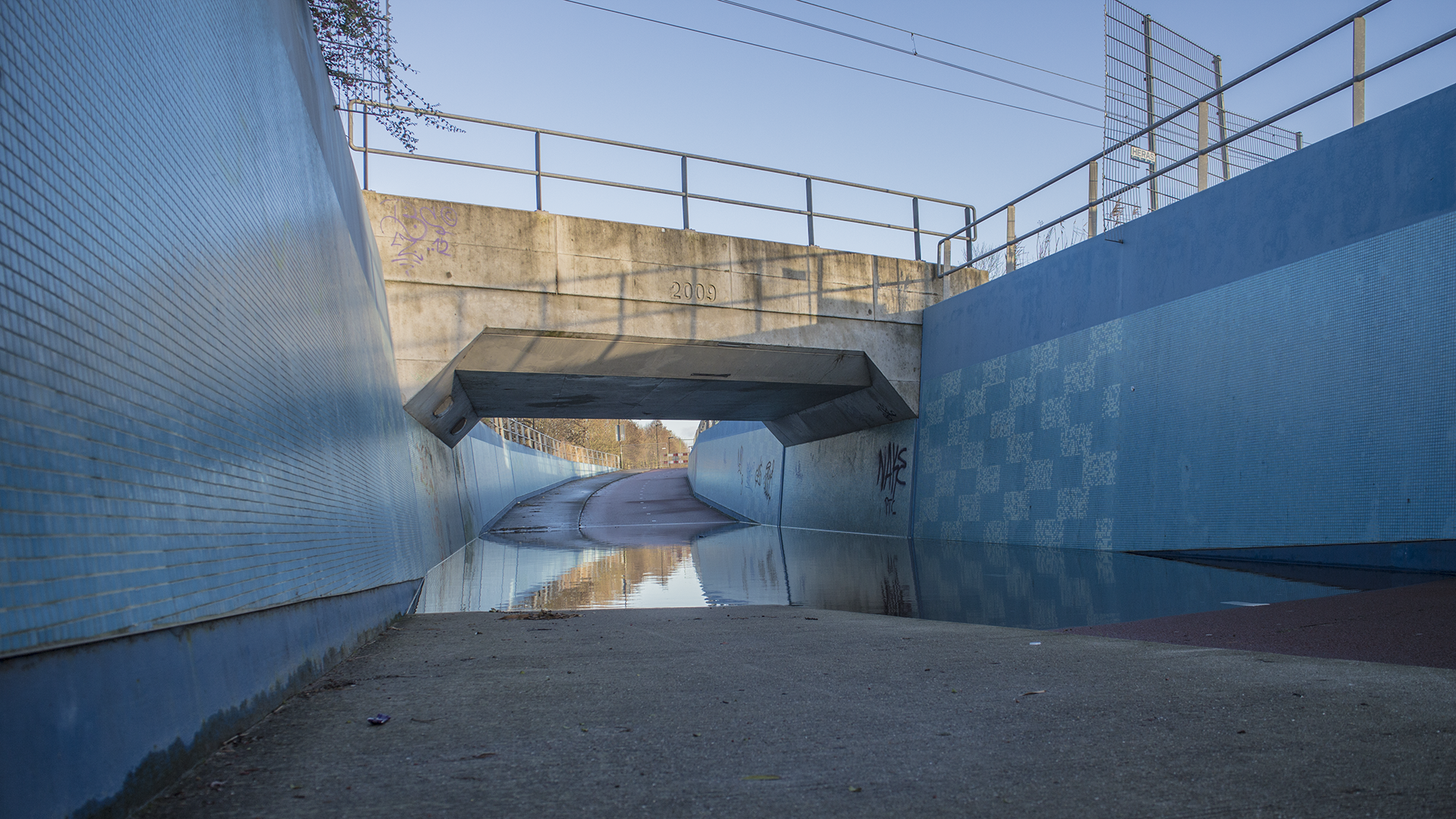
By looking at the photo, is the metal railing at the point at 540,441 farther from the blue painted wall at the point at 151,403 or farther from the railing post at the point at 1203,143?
the blue painted wall at the point at 151,403

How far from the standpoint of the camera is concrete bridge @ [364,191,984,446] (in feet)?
43.2

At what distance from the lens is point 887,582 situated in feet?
33.4

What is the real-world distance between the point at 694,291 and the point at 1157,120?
7499mm

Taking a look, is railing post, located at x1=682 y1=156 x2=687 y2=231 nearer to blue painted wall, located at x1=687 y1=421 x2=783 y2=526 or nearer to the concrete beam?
the concrete beam

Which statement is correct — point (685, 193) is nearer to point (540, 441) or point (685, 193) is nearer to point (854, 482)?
point (854, 482)

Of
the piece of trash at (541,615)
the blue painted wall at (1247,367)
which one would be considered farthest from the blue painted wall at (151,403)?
the blue painted wall at (1247,367)

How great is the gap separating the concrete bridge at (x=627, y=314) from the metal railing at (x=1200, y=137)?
1.65 m

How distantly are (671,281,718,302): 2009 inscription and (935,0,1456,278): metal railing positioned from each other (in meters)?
4.98

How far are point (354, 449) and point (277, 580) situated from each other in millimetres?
3314

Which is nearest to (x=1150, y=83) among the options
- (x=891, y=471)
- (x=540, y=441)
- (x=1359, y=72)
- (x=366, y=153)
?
(x=1359, y=72)

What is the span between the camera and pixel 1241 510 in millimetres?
10156

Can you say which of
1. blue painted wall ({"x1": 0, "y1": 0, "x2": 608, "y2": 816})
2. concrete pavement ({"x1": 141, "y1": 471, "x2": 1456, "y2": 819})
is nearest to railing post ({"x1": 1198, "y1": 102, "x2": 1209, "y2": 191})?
concrete pavement ({"x1": 141, "y1": 471, "x2": 1456, "y2": 819})

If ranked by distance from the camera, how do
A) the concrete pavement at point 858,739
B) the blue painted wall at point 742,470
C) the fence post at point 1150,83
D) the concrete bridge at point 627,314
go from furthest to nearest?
the blue painted wall at point 742,470, the concrete bridge at point 627,314, the fence post at point 1150,83, the concrete pavement at point 858,739

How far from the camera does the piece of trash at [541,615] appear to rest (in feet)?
23.9
